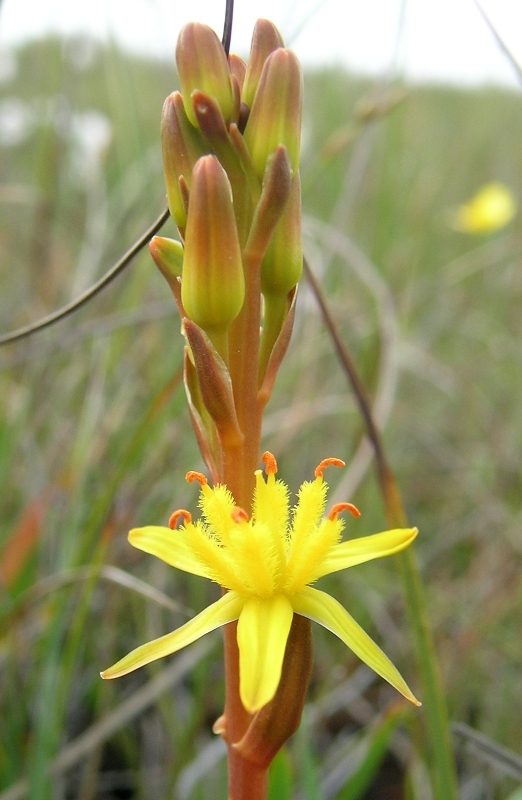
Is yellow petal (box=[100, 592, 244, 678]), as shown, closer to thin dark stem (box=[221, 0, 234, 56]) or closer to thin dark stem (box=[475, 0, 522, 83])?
thin dark stem (box=[221, 0, 234, 56])

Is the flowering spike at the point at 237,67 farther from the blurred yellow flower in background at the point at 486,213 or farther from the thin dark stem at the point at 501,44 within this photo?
the blurred yellow flower in background at the point at 486,213

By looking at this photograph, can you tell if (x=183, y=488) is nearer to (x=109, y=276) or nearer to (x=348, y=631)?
(x=109, y=276)

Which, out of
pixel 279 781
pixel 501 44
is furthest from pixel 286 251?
pixel 279 781

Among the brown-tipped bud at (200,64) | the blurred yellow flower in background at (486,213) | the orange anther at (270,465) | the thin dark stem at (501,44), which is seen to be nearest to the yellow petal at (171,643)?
the orange anther at (270,465)

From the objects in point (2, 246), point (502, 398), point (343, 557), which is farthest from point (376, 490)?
point (2, 246)

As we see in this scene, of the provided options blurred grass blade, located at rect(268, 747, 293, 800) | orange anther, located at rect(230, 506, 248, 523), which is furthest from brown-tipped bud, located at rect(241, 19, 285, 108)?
blurred grass blade, located at rect(268, 747, 293, 800)

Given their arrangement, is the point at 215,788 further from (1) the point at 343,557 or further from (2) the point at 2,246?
(2) the point at 2,246
